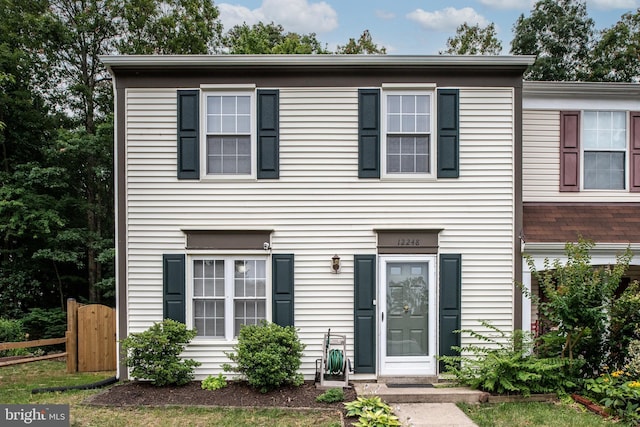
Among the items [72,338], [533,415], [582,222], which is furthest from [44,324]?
[582,222]

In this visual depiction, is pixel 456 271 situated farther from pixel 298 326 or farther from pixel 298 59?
pixel 298 59

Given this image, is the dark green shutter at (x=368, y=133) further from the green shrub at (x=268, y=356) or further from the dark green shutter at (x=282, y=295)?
the green shrub at (x=268, y=356)

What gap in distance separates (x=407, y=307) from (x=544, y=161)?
3.72 meters

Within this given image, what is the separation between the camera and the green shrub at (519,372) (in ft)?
18.8

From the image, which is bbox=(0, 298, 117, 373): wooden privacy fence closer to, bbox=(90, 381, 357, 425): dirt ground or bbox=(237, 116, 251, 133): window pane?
bbox=(90, 381, 357, 425): dirt ground

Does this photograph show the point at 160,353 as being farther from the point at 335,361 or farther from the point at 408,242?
the point at 408,242

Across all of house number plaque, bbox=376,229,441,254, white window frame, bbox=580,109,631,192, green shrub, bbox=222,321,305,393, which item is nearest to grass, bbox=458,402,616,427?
house number plaque, bbox=376,229,441,254

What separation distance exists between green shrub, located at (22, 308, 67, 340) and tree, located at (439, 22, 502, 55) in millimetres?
17151

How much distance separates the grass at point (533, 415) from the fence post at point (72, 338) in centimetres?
677

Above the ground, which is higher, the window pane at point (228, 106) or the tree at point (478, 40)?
the tree at point (478, 40)

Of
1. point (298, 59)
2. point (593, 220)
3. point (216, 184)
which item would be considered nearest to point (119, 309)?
point (216, 184)

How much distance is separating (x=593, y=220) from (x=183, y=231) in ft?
22.9

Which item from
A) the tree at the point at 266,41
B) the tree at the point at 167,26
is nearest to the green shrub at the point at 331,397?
the tree at the point at 266,41

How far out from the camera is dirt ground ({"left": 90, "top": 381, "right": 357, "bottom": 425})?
18.6 feet
